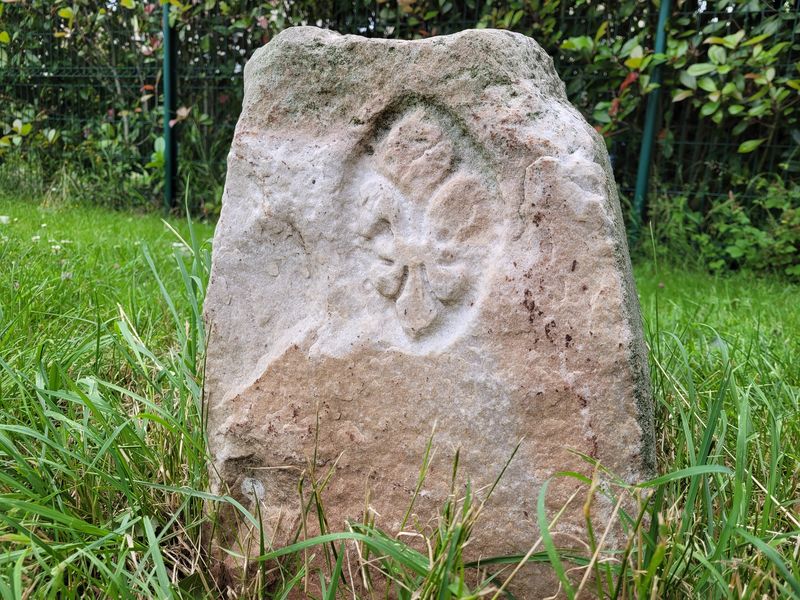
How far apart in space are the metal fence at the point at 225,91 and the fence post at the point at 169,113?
0.13 ft

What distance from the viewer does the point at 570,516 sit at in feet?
3.61

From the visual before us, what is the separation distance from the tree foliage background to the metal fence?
1 centimetres

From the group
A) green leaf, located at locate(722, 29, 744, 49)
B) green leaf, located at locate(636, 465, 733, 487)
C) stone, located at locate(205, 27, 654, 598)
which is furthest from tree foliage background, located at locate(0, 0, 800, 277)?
green leaf, located at locate(636, 465, 733, 487)

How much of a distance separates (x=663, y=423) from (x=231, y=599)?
0.92 meters

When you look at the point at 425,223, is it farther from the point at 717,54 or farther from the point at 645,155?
the point at 717,54

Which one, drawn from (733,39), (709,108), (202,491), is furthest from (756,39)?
(202,491)

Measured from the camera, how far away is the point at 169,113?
4.55m

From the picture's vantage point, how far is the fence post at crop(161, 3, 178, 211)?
4.49 metres

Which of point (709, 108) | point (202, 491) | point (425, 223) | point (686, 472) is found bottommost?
point (202, 491)

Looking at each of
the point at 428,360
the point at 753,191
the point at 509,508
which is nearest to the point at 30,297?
the point at 428,360

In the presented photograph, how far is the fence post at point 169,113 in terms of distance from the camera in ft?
14.7

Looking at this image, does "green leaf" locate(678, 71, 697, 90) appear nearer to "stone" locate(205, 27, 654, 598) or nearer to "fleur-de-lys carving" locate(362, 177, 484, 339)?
"stone" locate(205, 27, 654, 598)

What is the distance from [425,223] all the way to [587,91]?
9.96 ft

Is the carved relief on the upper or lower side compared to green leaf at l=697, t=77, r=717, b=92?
lower
